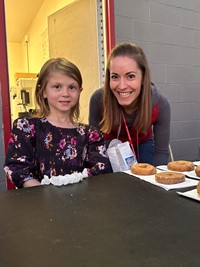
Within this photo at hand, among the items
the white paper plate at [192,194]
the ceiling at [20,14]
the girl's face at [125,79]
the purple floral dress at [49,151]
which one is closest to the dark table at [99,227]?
the white paper plate at [192,194]

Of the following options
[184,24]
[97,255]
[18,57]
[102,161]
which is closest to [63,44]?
[184,24]

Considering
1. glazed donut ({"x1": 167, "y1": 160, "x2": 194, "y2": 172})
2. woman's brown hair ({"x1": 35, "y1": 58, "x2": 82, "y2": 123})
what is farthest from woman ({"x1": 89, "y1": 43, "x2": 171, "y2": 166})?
glazed donut ({"x1": 167, "y1": 160, "x2": 194, "y2": 172})

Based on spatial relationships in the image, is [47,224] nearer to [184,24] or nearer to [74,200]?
[74,200]

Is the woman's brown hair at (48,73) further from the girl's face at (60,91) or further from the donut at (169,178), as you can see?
the donut at (169,178)

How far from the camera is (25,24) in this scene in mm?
4863

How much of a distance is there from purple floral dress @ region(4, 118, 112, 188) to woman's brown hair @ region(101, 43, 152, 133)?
23cm

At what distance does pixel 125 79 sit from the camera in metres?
1.32

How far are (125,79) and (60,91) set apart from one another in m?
0.32

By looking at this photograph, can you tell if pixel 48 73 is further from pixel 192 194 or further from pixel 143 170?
pixel 192 194

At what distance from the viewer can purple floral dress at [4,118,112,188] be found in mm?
1105

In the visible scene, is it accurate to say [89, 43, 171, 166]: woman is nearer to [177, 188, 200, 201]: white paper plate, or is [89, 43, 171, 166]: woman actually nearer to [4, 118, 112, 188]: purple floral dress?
[4, 118, 112, 188]: purple floral dress

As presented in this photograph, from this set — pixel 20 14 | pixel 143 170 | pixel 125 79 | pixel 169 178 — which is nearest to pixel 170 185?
pixel 169 178

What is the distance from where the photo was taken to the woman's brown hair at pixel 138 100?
1.36m

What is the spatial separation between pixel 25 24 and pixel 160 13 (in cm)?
303
